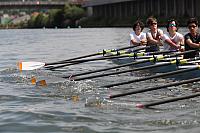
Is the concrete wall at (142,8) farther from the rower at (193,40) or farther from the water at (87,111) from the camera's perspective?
the water at (87,111)

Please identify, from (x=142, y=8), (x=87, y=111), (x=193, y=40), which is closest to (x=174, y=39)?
(x=193, y=40)

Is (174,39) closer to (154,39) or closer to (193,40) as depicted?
(154,39)

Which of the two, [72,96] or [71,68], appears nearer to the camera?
[72,96]

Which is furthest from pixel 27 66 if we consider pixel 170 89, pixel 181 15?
pixel 181 15

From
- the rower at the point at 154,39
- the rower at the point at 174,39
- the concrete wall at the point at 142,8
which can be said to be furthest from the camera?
the concrete wall at the point at 142,8

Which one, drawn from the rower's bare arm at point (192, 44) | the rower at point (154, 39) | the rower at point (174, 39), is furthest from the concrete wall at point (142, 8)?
the rower's bare arm at point (192, 44)

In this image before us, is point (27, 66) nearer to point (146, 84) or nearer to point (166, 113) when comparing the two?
point (146, 84)

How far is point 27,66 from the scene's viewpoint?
1591cm

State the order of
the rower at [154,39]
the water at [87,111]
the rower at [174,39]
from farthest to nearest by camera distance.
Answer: the rower at [154,39] → the rower at [174,39] → the water at [87,111]

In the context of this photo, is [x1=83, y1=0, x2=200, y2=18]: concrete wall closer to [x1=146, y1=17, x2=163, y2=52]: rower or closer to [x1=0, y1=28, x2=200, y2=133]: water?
[x1=146, y1=17, x2=163, y2=52]: rower

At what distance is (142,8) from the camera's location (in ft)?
319

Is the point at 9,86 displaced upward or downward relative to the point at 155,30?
downward

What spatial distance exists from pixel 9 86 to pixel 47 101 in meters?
3.01

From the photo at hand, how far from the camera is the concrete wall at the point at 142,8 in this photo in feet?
265
